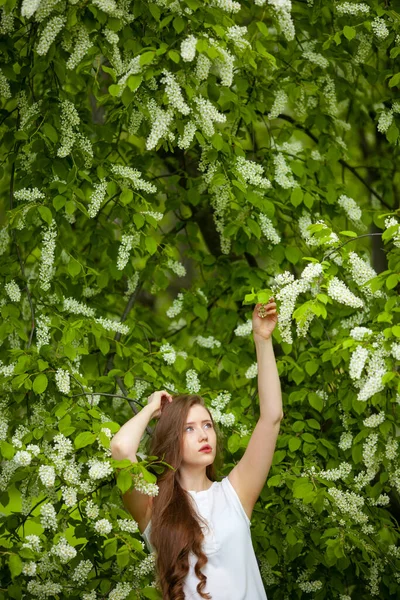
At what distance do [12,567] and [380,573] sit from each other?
6.86 ft

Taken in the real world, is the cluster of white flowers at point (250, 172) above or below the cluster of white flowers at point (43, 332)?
above

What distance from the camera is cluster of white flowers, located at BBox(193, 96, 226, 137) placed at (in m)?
4.37

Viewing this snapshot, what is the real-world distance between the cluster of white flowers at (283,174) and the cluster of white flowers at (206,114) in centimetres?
93

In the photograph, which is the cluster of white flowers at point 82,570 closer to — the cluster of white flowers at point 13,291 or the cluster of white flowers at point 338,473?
the cluster of white flowers at point 338,473

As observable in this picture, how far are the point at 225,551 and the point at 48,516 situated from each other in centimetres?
69

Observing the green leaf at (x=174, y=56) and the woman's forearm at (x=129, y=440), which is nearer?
the woman's forearm at (x=129, y=440)

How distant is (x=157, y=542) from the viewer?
3750 mm

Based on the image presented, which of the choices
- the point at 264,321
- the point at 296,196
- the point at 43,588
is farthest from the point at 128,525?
the point at 296,196

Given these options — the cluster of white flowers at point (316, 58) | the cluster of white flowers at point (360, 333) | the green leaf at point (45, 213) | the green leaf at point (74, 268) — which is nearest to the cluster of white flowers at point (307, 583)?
the cluster of white flowers at point (360, 333)

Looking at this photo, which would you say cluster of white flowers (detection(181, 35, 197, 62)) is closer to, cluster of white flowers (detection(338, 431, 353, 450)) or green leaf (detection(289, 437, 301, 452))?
green leaf (detection(289, 437, 301, 452))

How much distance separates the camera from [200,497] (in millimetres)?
3838

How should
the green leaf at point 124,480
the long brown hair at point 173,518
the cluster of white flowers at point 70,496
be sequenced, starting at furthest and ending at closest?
the cluster of white flowers at point 70,496
the long brown hair at point 173,518
the green leaf at point 124,480

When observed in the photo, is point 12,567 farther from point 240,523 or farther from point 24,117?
point 24,117

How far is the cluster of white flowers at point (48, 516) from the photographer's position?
385 centimetres
